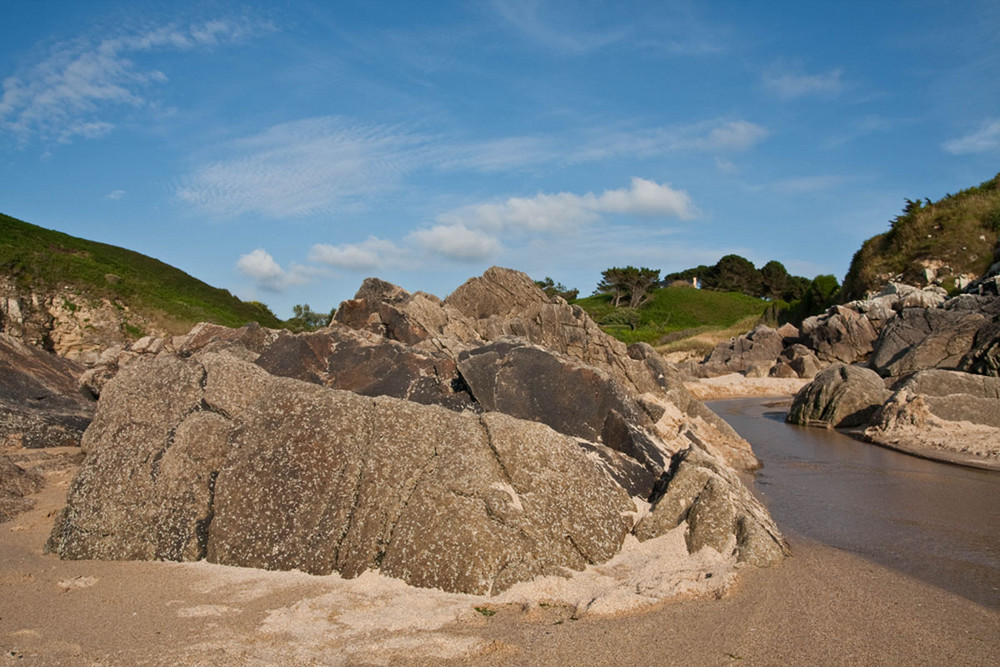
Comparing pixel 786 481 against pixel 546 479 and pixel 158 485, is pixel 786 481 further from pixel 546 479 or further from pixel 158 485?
pixel 158 485

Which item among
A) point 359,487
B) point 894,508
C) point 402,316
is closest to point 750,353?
point 402,316

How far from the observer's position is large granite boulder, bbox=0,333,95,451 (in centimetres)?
1037

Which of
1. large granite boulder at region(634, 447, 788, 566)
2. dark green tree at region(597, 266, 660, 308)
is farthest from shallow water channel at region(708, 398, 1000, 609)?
dark green tree at region(597, 266, 660, 308)

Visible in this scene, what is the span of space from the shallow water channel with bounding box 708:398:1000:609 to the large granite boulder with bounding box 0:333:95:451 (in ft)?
35.5

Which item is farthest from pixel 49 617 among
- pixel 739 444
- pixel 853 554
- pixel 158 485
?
pixel 739 444

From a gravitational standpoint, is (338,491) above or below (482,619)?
above

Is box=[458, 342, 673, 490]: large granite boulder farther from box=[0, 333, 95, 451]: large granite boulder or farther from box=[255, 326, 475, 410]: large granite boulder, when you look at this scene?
box=[0, 333, 95, 451]: large granite boulder

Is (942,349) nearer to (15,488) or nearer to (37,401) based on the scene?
(15,488)

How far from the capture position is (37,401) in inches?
463

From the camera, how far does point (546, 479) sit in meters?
6.23

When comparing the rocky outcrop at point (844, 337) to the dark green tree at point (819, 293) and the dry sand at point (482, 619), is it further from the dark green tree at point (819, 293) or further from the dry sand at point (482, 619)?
the dry sand at point (482, 619)

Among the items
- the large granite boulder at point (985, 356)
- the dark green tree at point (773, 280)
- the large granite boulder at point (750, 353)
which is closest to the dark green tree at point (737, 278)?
the dark green tree at point (773, 280)

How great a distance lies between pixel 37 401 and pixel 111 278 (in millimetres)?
26616

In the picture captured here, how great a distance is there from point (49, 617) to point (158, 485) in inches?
65.3
